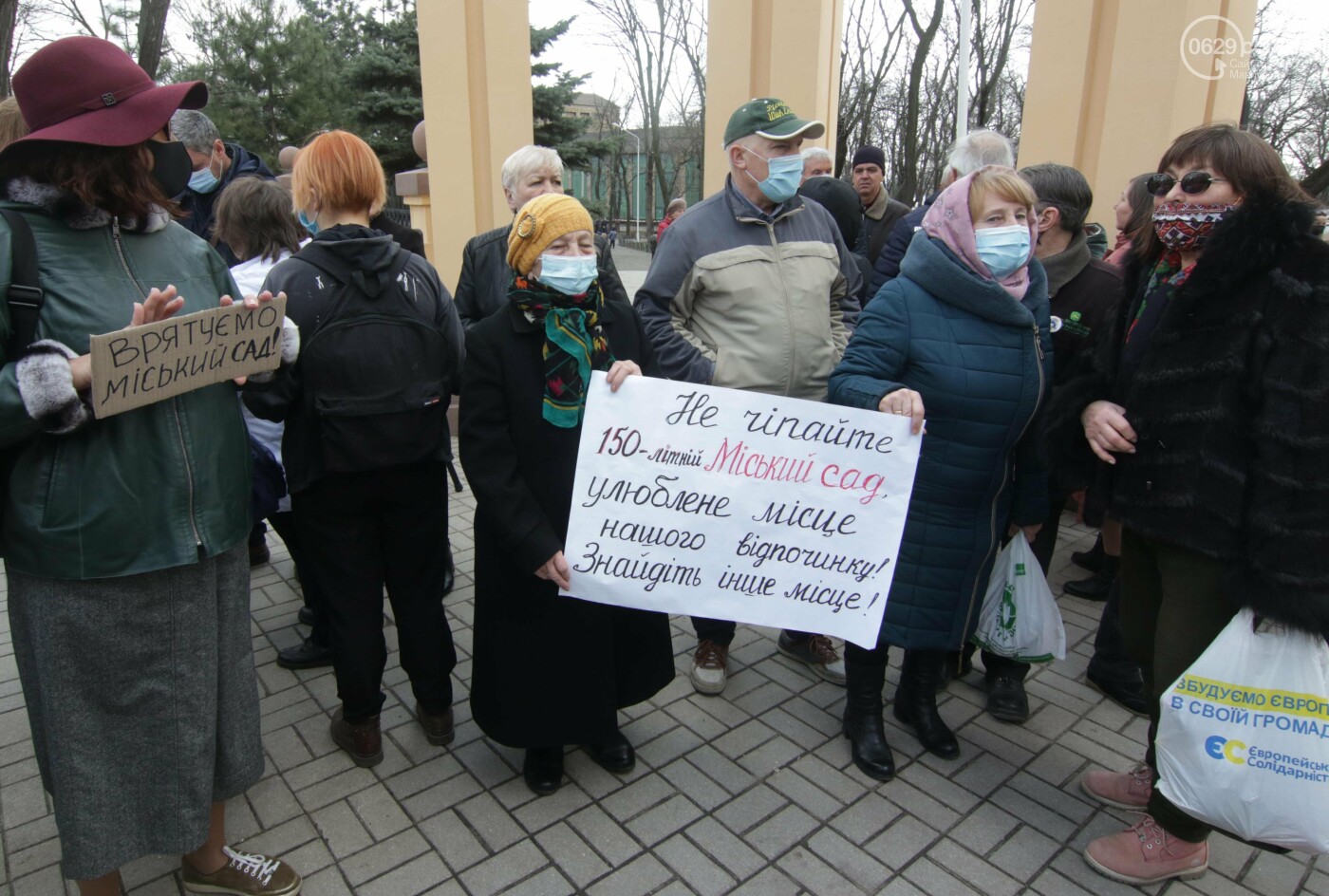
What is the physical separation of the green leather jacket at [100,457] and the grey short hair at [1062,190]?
10.3 feet

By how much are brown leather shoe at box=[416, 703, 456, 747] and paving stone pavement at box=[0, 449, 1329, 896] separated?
0.16 ft

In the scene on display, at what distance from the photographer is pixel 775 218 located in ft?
11.0

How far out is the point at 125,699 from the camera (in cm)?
208

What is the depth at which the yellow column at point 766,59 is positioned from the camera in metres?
8.41

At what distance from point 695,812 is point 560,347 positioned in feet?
5.05

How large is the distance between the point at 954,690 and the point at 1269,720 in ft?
5.11

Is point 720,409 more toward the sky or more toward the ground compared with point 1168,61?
more toward the ground

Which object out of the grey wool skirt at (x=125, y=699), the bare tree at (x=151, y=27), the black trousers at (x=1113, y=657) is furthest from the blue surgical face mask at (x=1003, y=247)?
the bare tree at (x=151, y=27)

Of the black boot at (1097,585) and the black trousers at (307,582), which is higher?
the black trousers at (307,582)

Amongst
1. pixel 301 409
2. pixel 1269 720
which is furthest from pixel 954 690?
pixel 301 409

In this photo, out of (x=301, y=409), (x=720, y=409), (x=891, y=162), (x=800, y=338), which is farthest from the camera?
(x=891, y=162)

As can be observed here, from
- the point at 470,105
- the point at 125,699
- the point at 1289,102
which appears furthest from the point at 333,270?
the point at 1289,102

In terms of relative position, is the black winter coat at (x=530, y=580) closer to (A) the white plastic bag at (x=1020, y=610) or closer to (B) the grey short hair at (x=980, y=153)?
(A) the white plastic bag at (x=1020, y=610)

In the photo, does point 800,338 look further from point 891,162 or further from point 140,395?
point 891,162
